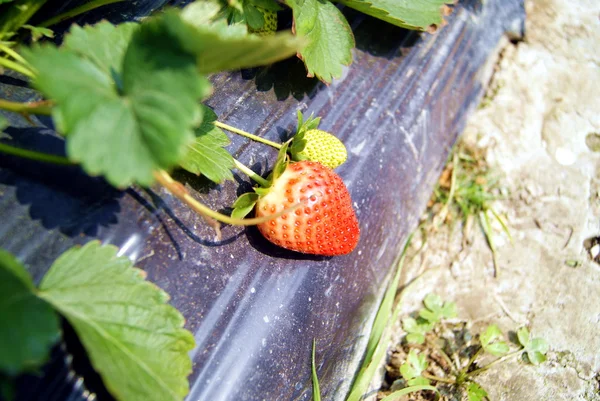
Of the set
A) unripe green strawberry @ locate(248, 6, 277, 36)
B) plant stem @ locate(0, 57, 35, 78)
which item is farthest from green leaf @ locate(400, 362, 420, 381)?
plant stem @ locate(0, 57, 35, 78)

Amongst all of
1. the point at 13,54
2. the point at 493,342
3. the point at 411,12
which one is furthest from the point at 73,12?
the point at 493,342

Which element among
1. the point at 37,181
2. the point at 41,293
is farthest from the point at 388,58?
the point at 41,293

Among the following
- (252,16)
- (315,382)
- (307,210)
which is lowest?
(315,382)

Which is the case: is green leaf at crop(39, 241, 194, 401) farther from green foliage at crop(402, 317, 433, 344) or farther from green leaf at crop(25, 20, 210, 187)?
green foliage at crop(402, 317, 433, 344)

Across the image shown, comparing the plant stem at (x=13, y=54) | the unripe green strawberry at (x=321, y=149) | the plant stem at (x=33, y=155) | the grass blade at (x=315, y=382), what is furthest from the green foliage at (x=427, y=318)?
the plant stem at (x=13, y=54)

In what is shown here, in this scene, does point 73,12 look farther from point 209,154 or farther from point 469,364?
point 469,364

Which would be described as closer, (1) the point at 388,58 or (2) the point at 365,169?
(2) the point at 365,169

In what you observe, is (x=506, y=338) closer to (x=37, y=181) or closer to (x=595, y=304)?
(x=595, y=304)
